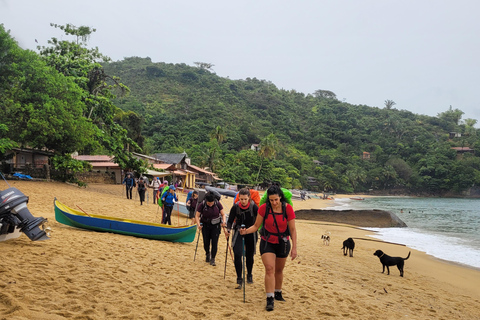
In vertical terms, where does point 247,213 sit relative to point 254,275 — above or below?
above

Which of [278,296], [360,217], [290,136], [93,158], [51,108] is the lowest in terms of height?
[360,217]

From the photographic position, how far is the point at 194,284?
5.80 metres

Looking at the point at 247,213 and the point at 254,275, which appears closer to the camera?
the point at 247,213

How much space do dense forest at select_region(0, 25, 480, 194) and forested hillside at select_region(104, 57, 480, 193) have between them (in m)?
0.30

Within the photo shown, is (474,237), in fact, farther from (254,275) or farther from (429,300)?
(254,275)

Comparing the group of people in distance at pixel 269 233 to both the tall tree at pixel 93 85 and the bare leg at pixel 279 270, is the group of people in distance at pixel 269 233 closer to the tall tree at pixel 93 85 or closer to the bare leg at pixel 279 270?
the bare leg at pixel 279 270

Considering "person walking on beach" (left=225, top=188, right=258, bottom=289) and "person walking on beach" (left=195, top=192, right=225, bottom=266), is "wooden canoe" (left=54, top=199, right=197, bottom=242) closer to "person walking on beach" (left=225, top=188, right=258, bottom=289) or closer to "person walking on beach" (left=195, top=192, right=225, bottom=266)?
"person walking on beach" (left=195, top=192, right=225, bottom=266)

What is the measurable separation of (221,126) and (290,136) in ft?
78.7

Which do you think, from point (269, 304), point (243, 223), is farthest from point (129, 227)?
point (269, 304)

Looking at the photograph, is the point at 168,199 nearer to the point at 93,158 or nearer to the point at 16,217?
the point at 16,217

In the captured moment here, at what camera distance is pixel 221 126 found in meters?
80.6

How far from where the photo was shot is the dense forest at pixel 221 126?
71.2ft

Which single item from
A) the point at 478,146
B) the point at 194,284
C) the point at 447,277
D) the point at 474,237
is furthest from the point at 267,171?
the point at 478,146

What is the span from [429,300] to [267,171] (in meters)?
54.9
